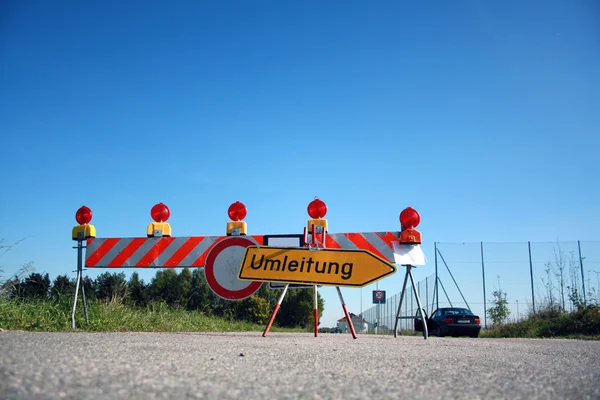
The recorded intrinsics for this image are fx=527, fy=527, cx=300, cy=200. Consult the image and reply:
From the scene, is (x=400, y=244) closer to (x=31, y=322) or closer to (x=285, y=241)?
(x=285, y=241)

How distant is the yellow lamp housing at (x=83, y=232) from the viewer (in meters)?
8.62

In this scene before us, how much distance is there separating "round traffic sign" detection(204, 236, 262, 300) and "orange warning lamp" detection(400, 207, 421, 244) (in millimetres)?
2316

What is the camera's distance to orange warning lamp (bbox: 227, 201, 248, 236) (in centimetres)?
848

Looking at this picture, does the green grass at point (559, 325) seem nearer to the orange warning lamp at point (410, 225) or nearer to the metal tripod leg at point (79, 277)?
the orange warning lamp at point (410, 225)

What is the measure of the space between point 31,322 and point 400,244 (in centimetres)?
531

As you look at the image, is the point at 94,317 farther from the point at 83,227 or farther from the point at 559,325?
the point at 559,325

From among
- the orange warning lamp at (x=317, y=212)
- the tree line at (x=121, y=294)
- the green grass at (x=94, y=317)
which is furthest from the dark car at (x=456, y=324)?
the orange warning lamp at (x=317, y=212)

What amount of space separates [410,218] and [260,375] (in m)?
5.50

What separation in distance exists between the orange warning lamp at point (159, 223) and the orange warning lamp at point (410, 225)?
3.86 metres

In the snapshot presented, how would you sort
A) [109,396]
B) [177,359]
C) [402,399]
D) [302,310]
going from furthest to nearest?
[302,310] → [177,359] → [402,399] → [109,396]

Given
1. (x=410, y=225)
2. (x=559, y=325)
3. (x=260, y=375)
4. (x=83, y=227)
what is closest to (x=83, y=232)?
(x=83, y=227)

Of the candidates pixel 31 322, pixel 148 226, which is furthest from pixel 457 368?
pixel 148 226

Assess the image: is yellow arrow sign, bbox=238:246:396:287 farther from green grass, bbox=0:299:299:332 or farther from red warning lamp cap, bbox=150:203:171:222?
red warning lamp cap, bbox=150:203:171:222

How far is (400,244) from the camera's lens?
26.9ft
